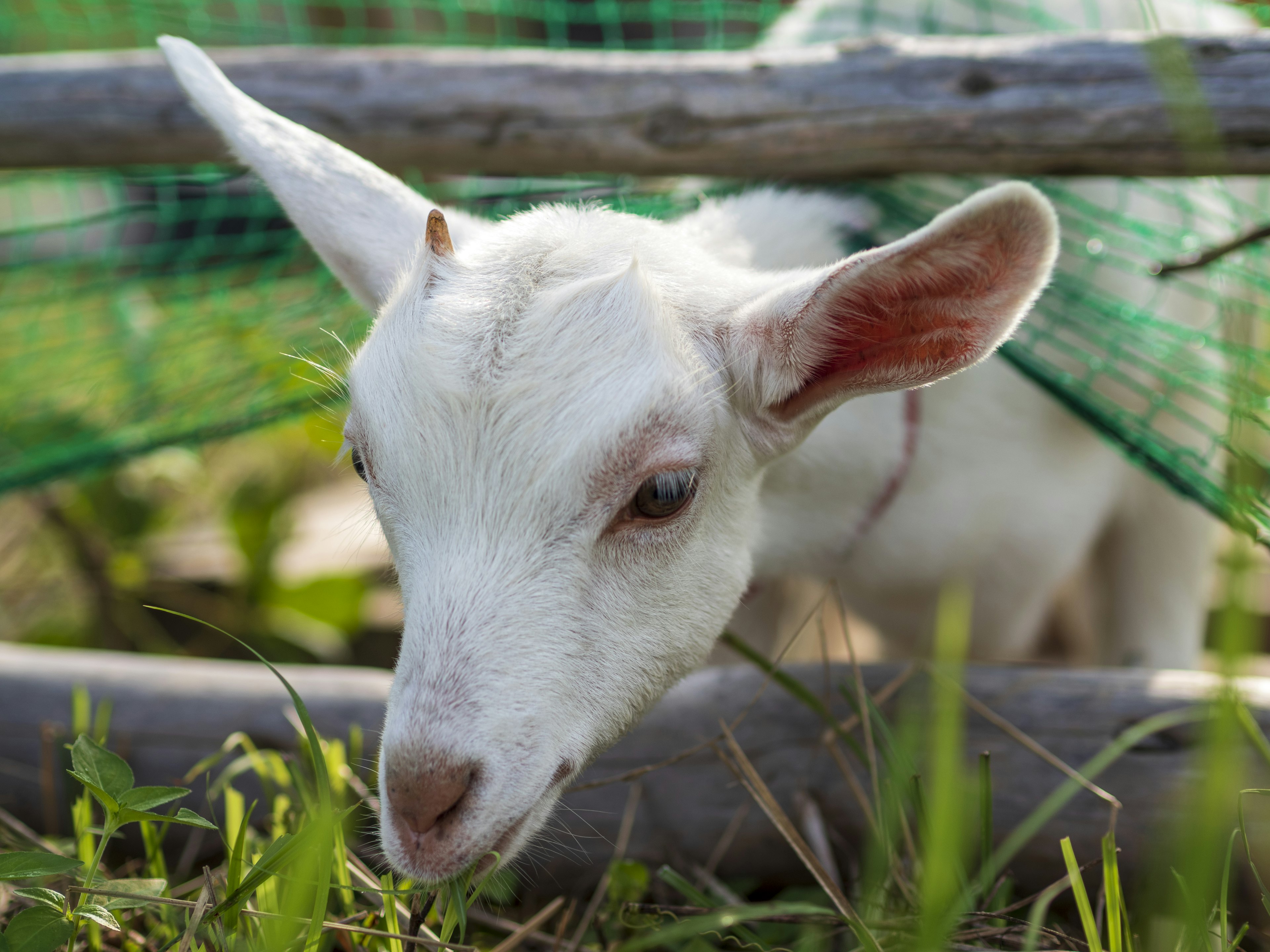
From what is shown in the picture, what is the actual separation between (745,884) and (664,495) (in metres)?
0.91

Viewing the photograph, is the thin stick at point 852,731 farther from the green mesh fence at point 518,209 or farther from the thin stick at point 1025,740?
the green mesh fence at point 518,209

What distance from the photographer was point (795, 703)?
6.68ft

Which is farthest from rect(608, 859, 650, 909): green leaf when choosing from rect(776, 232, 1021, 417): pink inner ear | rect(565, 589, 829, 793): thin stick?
rect(776, 232, 1021, 417): pink inner ear

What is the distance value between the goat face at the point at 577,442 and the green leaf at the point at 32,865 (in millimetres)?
453

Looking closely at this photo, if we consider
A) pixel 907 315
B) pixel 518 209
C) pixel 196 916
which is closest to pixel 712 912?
pixel 196 916

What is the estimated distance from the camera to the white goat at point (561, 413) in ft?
4.20

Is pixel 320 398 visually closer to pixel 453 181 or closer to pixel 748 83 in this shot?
pixel 748 83

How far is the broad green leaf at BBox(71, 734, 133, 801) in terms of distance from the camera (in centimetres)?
139

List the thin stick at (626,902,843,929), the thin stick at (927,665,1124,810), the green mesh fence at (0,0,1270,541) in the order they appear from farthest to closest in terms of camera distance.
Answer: the green mesh fence at (0,0,1270,541)
the thin stick at (927,665,1124,810)
the thin stick at (626,902,843,929)

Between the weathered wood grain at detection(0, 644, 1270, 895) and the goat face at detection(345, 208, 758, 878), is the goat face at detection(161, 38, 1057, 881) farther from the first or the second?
the weathered wood grain at detection(0, 644, 1270, 895)

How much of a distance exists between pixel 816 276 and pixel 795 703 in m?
0.93

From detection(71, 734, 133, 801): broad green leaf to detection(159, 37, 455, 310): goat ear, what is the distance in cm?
86

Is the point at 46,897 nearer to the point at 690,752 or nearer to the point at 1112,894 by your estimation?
the point at 690,752

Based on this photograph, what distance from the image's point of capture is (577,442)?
1.36m
